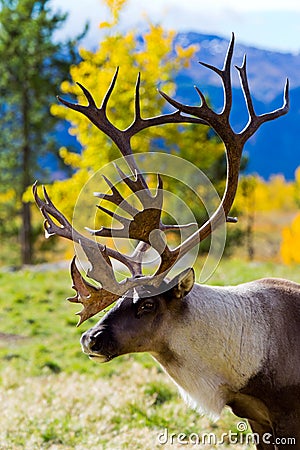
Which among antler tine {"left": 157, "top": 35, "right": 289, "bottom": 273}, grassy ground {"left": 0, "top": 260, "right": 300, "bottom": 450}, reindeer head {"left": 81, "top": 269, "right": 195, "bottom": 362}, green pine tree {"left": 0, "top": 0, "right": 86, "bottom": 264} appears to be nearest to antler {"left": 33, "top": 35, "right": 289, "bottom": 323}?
antler tine {"left": 157, "top": 35, "right": 289, "bottom": 273}

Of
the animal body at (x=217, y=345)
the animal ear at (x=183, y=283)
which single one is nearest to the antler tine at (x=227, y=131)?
the animal ear at (x=183, y=283)

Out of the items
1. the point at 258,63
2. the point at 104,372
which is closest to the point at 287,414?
the point at 104,372

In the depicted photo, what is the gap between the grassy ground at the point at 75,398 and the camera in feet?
21.4

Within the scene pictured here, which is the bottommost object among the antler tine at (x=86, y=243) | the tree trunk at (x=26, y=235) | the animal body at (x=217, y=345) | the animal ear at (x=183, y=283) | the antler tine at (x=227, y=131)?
the tree trunk at (x=26, y=235)

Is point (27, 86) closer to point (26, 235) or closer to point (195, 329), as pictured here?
point (26, 235)

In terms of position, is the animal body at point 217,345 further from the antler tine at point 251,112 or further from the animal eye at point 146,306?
the antler tine at point 251,112

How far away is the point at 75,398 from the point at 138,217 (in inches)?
131

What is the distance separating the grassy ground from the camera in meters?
6.51

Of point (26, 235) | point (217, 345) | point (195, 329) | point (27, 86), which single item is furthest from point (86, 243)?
point (27, 86)

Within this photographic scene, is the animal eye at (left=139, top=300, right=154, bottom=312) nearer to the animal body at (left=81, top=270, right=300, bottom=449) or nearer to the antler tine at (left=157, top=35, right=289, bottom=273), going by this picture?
the animal body at (left=81, top=270, right=300, bottom=449)

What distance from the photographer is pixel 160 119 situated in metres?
5.41

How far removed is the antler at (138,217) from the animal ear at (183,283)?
0.14 m

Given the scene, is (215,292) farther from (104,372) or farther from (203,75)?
(203,75)

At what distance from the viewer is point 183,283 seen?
15.9ft
